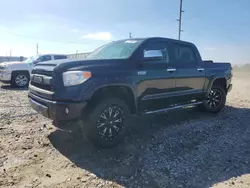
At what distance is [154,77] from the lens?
5.02 meters

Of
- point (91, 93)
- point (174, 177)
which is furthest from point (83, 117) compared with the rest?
point (174, 177)

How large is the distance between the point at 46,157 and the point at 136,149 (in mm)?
1547

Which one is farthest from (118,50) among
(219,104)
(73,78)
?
(219,104)

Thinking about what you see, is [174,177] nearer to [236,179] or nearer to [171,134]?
[236,179]

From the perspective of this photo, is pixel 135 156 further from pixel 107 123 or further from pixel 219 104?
pixel 219 104

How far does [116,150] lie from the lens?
171 inches

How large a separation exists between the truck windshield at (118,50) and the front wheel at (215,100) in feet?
10.2

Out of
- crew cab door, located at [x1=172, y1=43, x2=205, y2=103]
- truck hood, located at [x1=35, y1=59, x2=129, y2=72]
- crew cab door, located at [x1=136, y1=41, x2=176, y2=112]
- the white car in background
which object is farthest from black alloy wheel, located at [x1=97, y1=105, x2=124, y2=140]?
the white car in background

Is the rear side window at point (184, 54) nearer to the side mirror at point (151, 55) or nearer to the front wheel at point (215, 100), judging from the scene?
the side mirror at point (151, 55)

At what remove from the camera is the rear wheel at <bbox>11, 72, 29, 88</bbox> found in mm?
11742

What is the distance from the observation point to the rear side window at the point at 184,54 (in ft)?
18.9

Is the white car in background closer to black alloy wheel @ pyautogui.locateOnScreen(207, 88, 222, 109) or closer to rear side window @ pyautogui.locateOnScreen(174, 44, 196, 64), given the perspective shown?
rear side window @ pyautogui.locateOnScreen(174, 44, 196, 64)

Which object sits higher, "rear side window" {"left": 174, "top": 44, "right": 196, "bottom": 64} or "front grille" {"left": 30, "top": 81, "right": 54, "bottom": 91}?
"rear side window" {"left": 174, "top": 44, "right": 196, "bottom": 64}

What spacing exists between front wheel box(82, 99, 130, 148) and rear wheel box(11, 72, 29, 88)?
8.85m
